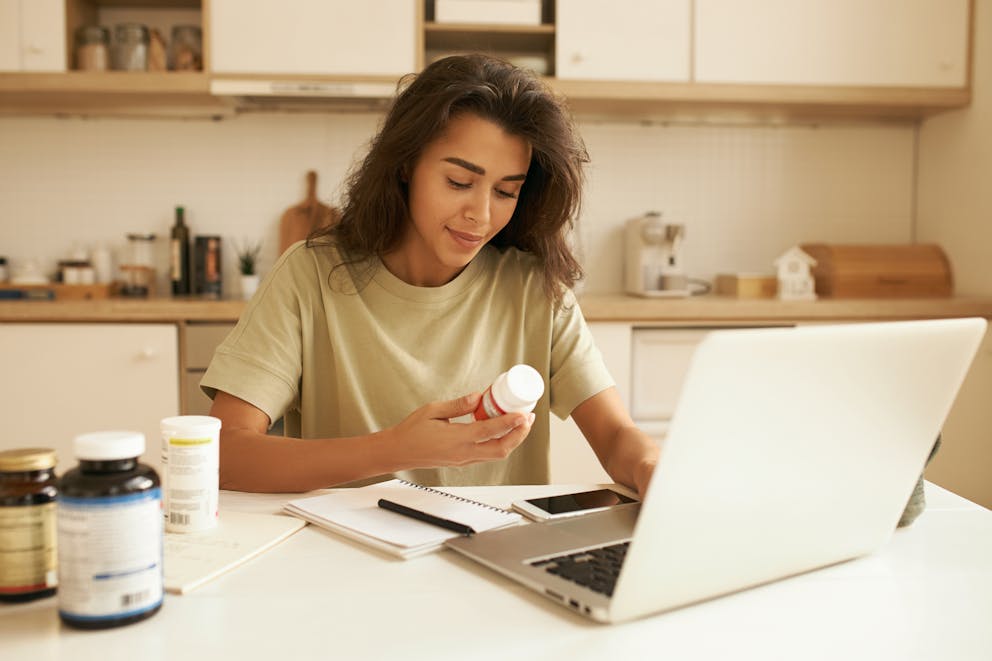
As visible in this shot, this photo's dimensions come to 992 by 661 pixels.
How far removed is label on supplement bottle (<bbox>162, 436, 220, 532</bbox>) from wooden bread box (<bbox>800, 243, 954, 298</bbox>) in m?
2.55

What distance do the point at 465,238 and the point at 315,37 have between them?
1672mm

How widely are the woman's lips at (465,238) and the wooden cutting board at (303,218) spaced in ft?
5.93

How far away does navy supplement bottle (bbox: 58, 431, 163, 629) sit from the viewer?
2.21 ft

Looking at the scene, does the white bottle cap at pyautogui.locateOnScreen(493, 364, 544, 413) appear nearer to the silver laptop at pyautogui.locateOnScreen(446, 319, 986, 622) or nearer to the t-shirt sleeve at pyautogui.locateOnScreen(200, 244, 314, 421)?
the silver laptop at pyautogui.locateOnScreen(446, 319, 986, 622)

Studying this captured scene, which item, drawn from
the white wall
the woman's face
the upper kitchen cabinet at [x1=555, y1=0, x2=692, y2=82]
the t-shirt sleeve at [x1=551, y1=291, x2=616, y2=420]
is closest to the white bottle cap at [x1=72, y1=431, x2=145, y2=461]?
the woman's face

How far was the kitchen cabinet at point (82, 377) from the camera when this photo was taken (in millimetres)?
2594

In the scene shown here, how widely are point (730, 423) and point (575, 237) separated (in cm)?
253

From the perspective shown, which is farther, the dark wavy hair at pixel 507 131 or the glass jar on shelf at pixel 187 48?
the glass jar on shelf at pixel 187 48

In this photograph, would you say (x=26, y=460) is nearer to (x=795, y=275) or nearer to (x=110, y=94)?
(x=110, y=94)

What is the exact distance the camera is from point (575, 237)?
10.5 ft

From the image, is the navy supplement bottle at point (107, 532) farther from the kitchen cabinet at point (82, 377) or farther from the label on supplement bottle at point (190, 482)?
the kitchen cabinet at point (82, 377)

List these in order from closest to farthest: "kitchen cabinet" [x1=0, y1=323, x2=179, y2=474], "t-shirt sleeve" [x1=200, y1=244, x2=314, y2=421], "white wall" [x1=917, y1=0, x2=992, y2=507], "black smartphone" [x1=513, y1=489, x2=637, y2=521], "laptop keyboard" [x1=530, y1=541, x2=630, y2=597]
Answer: "laptop keyboard" [x1=530, y1=541, x2=630, y2=597], "black smartphone" [x1=513, y1=489, x2=637, y2=521], "t-shirt sleeve" [x1=200, y1=244, x2=314, y2=421], "kitchen cabinet" [x1=0, y1=323, x2=179, y2=474], "white wall" [x1=917, y1=0, x2=992, y2=507]

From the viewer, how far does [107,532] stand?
68 centimetres

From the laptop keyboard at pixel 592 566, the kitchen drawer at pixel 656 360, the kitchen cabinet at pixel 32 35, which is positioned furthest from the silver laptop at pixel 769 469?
the kitchen cabinet at pixel 32 35
